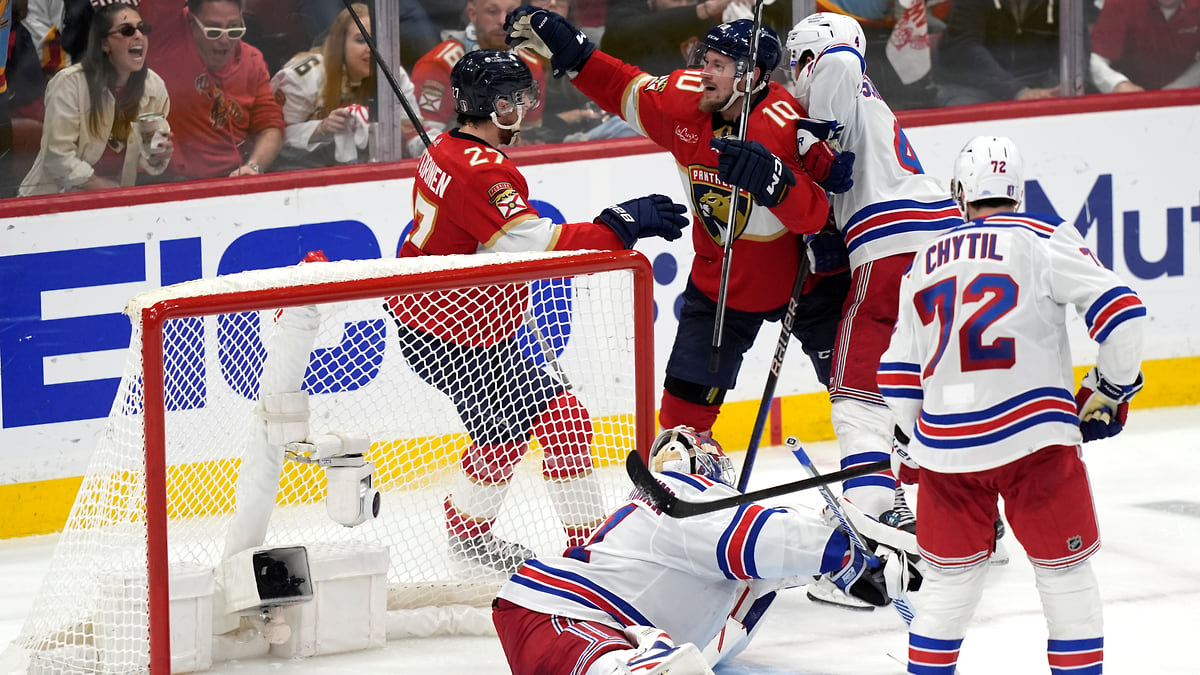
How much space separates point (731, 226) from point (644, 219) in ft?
0.68

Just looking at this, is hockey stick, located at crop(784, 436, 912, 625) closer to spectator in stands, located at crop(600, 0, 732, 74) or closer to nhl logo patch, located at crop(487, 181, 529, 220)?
nhl logo patch, located at crop(487, 181, 529, 220)

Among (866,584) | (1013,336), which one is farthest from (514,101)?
(1013,336)

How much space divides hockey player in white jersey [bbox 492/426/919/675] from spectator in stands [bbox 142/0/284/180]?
2161mm

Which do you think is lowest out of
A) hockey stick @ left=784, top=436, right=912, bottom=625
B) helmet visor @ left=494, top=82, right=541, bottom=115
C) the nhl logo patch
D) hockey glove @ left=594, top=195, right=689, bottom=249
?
hockey stick @ left=784, top=436, right=912, bottom=625

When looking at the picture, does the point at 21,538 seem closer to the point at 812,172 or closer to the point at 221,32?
the point at 221,32

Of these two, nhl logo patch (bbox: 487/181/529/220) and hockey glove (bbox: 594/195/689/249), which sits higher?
nhl logo patch (bbox: 487/181/529/220)

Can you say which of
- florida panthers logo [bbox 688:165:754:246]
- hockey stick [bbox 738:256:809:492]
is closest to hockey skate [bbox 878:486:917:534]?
hockey stick [bbox 738:256:809:492]

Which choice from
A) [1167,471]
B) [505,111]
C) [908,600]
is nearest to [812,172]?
[505,111]

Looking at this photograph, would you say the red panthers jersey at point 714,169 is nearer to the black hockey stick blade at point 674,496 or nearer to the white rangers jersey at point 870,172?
the white rangers jersey at point 870,172

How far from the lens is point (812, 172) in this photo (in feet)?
12.5

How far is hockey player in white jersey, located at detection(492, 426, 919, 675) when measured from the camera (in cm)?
297

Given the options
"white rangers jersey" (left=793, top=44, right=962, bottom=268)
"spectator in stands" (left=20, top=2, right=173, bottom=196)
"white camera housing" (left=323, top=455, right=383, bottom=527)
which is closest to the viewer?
"white camera housing" (left=323, top=455, right=383, bottom=527)

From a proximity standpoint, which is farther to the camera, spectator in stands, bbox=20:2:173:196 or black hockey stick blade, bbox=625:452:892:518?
spectator in stands, bbox=20:2:173:196

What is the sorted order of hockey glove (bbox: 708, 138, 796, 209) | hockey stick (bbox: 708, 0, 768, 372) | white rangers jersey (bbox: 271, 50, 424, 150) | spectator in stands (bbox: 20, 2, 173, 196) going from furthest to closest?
white rangers jersey (bbox: 271, 50, 424, 150) < spectator in stands (bbox: 20, 2, 173, 196) < hockey stick (bbox: 708, 0, 768, 372) < hockey glove (bbox: 708, 138, 796, 209)
